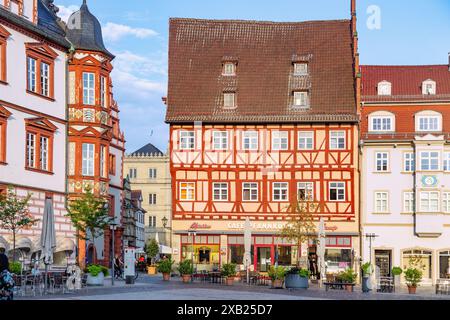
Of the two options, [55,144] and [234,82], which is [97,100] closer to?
[55,144]

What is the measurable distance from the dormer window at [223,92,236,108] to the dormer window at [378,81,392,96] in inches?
386

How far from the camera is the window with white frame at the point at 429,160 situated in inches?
2350

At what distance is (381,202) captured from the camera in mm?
60406

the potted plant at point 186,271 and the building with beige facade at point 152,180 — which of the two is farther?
the building with beige facade at point 152,180

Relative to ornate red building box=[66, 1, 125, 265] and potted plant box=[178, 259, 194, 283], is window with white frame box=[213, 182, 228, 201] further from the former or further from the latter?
potted plant box=[178, 259, 194, 283]

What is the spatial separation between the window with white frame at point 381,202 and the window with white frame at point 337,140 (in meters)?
3.96

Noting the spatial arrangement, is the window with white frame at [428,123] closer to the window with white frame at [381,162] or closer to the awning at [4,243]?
the window with white frame at [381,162]

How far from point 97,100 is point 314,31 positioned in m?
23.6

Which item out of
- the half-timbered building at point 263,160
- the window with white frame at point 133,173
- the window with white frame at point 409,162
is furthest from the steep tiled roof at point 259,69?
the window with white frame at point 133,173

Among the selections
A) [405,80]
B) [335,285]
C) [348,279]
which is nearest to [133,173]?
[405,80]

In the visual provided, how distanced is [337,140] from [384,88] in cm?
504

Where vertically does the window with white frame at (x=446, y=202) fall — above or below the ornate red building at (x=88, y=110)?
below

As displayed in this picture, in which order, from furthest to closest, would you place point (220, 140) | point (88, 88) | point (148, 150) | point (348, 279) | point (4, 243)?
point (148, 150) < point (220, 140) < point (88, 88) < point (348, 279) < point (4, 243)

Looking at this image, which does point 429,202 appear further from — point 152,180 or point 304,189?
point 152,180
